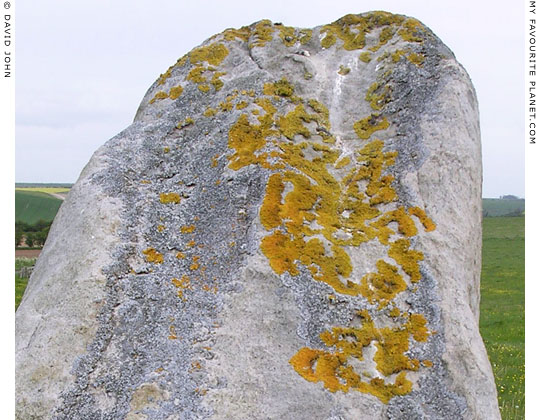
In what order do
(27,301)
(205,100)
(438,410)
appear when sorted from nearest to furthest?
1. (438,410)
2. (27,301)
3. (205,100)

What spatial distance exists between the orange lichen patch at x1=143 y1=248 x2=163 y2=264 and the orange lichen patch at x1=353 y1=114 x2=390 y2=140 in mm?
3338

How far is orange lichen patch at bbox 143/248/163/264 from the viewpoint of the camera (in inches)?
250

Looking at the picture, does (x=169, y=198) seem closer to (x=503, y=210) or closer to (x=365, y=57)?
(x=365, y=57)

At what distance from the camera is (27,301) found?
621 cm

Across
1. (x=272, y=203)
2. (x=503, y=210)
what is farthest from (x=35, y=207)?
(x=503, y=210)

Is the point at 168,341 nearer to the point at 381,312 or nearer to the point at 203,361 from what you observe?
the point at 203,361

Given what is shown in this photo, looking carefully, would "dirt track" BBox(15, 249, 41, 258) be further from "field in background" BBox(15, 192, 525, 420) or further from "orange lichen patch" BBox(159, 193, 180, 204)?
"orange lichen patch" BBox(159, 193, 180, 204)

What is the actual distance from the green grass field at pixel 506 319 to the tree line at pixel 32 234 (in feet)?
107

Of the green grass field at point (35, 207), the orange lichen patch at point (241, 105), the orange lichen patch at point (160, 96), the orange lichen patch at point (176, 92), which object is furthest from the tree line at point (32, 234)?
the orange lichen patch at point (241, 105)

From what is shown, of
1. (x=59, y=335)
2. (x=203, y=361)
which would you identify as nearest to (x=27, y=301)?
(x=59, y=335)

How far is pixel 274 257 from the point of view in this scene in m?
6.01

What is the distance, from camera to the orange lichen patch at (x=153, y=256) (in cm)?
635

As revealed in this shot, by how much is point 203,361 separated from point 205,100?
13.6 ft

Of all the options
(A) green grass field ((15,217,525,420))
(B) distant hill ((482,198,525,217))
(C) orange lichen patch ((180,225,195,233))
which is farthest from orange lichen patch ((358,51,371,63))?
(B) distant hill ((482,198,525,217))
